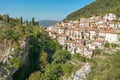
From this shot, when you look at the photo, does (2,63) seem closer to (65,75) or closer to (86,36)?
(65,75)

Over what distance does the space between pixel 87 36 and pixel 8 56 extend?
70.1 ft

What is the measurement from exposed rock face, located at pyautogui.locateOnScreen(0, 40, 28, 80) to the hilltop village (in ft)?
37.1

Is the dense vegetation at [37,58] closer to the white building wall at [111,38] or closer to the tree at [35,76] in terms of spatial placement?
the tree at [35,76]

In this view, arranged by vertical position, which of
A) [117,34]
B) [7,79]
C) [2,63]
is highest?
[117,34]

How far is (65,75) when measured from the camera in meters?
43.1

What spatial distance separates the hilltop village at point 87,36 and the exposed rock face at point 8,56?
1131cm

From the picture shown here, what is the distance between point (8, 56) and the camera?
43.2 metres

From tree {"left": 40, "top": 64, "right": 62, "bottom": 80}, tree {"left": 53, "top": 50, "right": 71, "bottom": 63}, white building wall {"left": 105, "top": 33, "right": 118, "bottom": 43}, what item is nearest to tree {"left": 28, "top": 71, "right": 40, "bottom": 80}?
tree {"left": 40, "top": 64, "right": 62, "bottom": 80}

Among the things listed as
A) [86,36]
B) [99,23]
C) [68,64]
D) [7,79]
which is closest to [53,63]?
[68,64]

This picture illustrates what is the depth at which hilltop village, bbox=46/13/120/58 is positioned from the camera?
2003 inches

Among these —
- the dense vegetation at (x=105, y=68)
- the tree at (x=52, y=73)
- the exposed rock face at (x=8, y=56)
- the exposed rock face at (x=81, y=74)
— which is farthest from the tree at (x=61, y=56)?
the exposed rock face at (x=8, y=56)

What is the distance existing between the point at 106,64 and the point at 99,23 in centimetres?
2777

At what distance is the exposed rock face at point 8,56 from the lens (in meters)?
41.8

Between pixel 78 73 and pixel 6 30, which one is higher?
pixel 6 30
